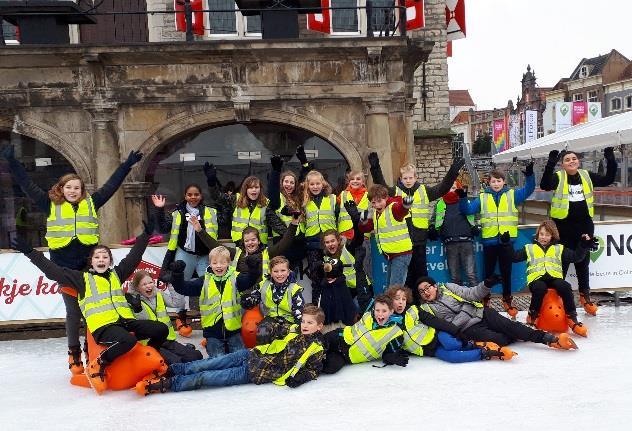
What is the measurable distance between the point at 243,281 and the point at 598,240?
14.2 feet

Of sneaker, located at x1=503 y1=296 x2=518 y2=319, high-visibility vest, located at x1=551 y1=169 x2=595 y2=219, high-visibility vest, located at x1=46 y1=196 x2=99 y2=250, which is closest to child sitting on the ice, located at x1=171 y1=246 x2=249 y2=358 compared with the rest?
high-visibility vest, located at x1=46 y1=196 x2=99 y2=250

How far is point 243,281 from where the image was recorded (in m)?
4.86

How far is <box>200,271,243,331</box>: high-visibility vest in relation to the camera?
4863mm

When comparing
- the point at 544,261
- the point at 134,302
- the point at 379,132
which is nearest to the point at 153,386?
the point at 134,302

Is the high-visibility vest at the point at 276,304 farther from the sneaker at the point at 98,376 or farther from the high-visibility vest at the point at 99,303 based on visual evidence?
the sneaker at the point at 98,376

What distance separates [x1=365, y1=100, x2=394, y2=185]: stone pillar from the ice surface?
4973mm

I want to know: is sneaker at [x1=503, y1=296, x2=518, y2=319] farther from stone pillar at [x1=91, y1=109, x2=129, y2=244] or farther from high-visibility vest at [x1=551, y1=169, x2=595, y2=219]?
stone pillar at [x1=91, y1=109, x2=129, y2=244]

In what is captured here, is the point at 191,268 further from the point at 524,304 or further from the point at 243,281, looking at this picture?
the point at 524,304

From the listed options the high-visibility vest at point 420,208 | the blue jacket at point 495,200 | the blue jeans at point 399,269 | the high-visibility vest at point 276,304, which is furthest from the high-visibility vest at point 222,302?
the blue jacket at point 495,200

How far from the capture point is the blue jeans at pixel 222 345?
15.9ft

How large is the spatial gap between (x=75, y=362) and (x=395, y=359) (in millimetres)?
2909

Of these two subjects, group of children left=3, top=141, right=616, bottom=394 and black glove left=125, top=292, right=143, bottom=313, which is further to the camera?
black glove left=125, top=292, right=143, bottom=313

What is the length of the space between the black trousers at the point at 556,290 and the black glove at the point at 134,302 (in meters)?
3.94

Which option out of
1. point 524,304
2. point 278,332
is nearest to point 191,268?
point 278,332
